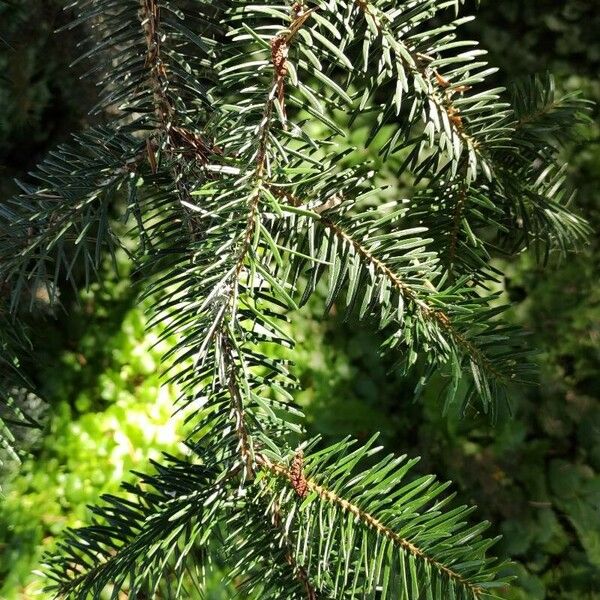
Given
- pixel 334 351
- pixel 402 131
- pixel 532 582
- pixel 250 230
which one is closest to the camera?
pixel 250 230

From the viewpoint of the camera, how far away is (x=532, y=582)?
1525mm

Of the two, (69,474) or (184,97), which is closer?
(184,97)

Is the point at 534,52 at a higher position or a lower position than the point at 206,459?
higher

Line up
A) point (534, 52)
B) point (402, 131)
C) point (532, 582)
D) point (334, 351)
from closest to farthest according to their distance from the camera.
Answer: point (402, 131)
point (532, 582)
point (334, 351)
point (534, 52)

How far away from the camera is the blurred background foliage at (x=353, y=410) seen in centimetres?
154

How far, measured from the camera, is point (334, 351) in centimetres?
175

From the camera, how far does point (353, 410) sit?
1.61m

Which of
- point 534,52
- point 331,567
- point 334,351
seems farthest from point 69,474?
point 534,52

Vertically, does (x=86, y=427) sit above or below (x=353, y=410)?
above

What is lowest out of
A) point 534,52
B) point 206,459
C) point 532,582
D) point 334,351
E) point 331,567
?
point 532,582

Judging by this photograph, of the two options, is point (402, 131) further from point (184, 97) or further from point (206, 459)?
point (206, 459)

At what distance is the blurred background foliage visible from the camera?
154 centimetres

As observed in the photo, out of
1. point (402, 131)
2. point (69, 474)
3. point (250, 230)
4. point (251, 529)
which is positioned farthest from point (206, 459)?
point (69, 474)

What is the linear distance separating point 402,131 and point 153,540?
39cm
